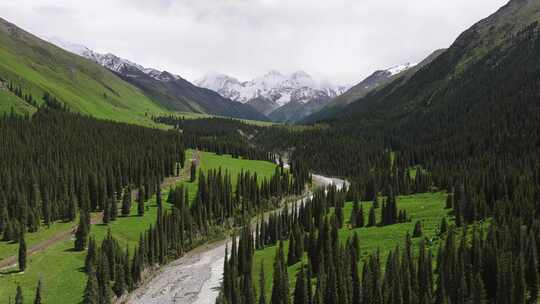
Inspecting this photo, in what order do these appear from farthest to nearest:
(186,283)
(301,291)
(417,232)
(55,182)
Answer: (55,182) < (186,283) < (417,232) < (301,291)

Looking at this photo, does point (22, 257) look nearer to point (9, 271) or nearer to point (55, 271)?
point (9, 271)

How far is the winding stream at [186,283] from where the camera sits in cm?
10091

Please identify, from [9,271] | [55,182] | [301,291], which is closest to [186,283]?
[9,271]

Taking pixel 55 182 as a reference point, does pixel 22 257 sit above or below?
below

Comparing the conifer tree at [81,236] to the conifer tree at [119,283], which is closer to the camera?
the conifer tree at [119,283]

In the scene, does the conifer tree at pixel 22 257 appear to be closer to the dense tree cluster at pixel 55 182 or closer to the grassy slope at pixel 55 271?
the grassy slope at pixel 55 271

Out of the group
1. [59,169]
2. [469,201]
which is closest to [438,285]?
[469,201]

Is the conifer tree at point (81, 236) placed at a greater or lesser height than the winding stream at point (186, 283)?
greater

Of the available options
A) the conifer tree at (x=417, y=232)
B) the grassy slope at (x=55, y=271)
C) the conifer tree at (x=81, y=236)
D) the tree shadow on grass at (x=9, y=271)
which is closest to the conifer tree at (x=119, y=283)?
the grassy slope at (x=55, y=271)

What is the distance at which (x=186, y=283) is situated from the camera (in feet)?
360

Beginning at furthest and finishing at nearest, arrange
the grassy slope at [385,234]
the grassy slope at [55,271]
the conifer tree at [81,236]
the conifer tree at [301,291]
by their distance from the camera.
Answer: the conifer tree at [81,236] → the grassy slope at [385,234] → the grassy slope at [55,271] → the conifer tree at [301,291]

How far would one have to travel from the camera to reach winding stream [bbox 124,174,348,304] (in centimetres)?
10091

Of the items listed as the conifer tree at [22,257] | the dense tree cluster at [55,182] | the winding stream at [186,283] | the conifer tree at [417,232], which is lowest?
the winding stream at [186,283]

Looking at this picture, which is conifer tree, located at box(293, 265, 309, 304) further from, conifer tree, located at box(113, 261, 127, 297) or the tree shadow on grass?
the tree shadow on grass
